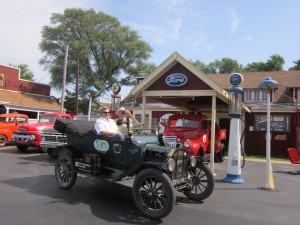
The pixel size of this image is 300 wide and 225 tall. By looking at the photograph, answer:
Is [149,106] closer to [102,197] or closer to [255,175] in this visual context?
[255,175]

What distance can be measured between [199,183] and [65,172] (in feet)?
10.2

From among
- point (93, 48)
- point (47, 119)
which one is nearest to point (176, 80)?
point (47, 119)

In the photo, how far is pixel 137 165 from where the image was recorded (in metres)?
6.36

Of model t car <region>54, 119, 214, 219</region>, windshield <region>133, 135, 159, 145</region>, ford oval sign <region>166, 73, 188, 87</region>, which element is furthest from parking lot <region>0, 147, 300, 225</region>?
ford oval sign <region>166, 73, 188, 87</region>

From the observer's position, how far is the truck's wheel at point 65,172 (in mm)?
7734

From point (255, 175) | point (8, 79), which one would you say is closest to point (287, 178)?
point (255, 175)

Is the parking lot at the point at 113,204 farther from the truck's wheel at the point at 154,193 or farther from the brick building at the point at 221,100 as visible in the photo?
the brick building at the point at 221,100

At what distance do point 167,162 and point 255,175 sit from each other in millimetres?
6973

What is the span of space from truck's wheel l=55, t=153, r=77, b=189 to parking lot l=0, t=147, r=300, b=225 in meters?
0.18

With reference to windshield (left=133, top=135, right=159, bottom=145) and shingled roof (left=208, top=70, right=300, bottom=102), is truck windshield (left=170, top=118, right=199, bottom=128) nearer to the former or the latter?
windshield (left=133, top=135, right=159, bottom=145)

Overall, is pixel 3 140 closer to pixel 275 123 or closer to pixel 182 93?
pixel 182 93

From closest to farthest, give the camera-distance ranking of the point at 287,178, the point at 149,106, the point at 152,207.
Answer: the point at 152,207 < the point at 287,178 < the point at 149,106

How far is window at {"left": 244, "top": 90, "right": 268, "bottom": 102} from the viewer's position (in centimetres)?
2645

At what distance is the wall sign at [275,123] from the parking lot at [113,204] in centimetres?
1349
